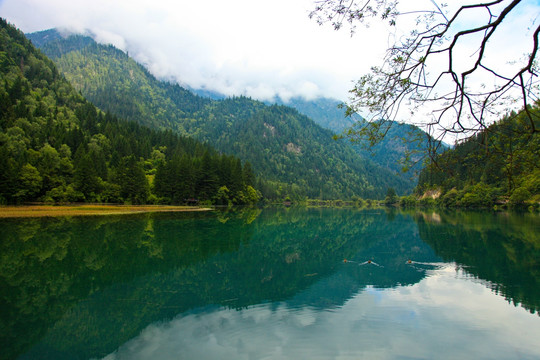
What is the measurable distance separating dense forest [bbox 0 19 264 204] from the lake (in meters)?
49.3

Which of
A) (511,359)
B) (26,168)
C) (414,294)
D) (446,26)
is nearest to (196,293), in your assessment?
(414,294)

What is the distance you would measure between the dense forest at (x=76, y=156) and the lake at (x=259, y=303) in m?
49.3

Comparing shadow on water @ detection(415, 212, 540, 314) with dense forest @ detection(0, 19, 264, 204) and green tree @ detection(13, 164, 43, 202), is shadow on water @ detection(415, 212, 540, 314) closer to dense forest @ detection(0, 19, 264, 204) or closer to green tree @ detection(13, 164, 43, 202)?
green tree @ detection(13, 164, 43, 202)

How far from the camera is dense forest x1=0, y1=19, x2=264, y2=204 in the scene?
6512cm

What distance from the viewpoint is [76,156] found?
75.6 m

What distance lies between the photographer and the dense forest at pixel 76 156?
65.1 metres

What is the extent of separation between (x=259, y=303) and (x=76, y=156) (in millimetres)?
79947

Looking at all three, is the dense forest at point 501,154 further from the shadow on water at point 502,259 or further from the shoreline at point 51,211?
the shoreline at point 51,211

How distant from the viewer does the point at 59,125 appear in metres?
91.2

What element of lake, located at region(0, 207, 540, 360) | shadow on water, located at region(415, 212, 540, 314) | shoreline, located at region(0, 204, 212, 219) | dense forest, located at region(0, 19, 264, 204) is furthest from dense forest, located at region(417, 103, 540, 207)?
dense forest, located at region(0, 19, 264, 204)

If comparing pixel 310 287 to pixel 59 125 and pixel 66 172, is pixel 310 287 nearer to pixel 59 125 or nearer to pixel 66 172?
pixel 66 172

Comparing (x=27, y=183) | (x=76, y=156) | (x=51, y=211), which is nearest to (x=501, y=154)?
(x=51, y=211)

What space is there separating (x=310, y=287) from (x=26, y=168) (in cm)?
6679

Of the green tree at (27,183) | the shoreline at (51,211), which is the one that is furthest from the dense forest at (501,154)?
the green tree at (27,183)
